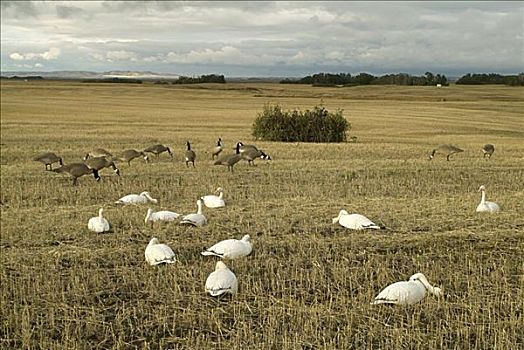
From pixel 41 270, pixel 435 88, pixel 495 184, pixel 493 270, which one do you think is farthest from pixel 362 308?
pixel 435 88

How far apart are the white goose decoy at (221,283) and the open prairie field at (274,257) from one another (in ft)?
0.48

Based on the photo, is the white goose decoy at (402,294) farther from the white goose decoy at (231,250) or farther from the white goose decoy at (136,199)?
the white goose decoy at (136,199)

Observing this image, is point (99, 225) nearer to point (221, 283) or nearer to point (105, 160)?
point (221, 283)

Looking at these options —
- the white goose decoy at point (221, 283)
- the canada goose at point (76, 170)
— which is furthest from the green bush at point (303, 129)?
the white goose decoy at point (221, 283)

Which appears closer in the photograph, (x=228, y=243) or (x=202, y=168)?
(x=228, y=243)

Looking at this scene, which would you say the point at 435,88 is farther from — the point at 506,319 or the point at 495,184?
the point at 506,319

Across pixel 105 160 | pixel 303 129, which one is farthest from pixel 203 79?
pixel 105 160

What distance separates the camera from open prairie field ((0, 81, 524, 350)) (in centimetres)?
769

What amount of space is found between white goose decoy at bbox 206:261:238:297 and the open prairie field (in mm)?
147

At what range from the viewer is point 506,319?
7926 mm

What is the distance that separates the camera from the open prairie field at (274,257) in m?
7.69

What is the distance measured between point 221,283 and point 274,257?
2267mm

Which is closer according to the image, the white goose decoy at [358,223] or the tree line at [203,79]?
the white goose decoy at [358,223]

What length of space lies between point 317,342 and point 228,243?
12.0 ft
